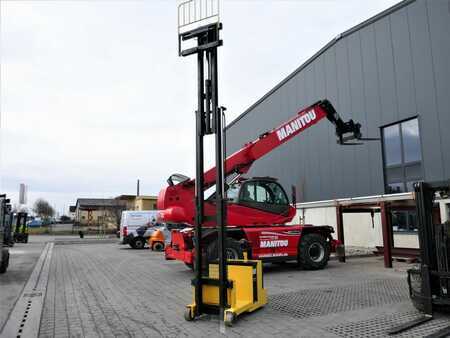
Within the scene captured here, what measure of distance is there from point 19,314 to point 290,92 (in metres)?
Answer: 19.5

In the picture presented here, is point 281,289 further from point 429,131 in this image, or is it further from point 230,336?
point 429,131

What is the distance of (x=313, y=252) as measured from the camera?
12.2m

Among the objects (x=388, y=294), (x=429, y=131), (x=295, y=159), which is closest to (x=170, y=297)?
(x=388, y=294)

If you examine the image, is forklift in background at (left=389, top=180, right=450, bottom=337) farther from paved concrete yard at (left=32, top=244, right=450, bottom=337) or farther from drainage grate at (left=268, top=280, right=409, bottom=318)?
drainage grate at (left=268, top=280, right=409, bottom=318)

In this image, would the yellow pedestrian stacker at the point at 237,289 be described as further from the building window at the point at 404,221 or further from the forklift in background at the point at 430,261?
the building window at the point at 404,221

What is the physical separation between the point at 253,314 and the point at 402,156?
1208cm

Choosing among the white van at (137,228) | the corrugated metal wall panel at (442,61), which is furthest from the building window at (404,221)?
the white van at (137,228)

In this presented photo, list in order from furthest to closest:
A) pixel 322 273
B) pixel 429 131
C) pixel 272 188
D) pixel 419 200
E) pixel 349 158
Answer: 1. pixel 349 158
2. pixel 429 131
3. pixel 272 188
4. pixel 322 273
5. pixel 419 200

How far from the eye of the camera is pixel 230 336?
529cm

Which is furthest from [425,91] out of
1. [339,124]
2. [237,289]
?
[237,289]

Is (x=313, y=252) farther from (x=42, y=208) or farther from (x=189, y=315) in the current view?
(x=42, y=208)

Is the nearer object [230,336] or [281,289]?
[230,336]

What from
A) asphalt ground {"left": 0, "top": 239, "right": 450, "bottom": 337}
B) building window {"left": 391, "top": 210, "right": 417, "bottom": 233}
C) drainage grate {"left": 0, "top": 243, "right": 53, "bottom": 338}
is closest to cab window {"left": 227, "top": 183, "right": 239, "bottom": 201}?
asphalt ground {"left": 0, "top": 239, "right": 450, "bottom": 337}

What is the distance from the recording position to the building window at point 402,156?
15.3 meters
